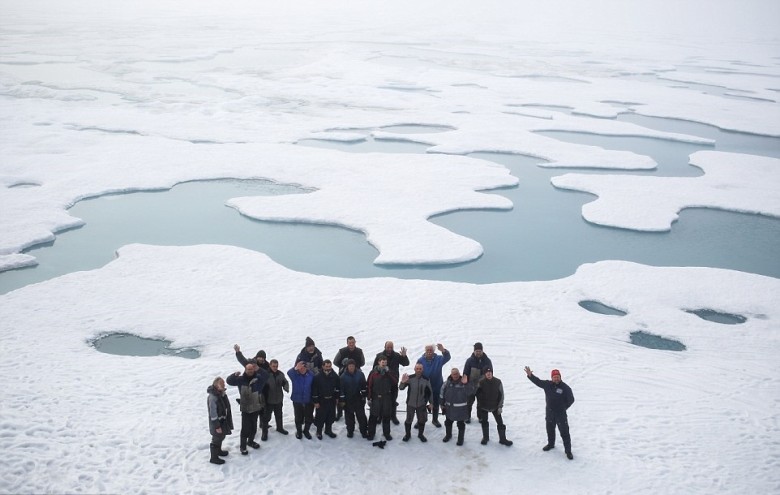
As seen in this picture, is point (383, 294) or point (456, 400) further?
point (383, 294)

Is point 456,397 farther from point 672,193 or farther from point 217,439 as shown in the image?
point 672,193

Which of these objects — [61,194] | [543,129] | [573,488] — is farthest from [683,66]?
[573,488]

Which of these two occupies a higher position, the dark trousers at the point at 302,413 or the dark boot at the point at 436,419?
the dark trousers at the point at 302,413

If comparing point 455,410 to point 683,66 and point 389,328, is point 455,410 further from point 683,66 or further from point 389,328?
point 683,66

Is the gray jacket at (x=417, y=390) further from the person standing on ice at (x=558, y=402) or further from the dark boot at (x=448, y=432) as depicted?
the person standing on ice at (x=558, y=402)

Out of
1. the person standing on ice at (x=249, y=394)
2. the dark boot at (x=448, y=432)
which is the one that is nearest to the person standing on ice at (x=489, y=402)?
the dark boot at (x=448, y=432)

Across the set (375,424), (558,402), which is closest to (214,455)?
(375,424)
